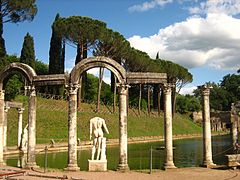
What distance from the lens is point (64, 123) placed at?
4253 centimetres

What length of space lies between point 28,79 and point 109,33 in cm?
3021

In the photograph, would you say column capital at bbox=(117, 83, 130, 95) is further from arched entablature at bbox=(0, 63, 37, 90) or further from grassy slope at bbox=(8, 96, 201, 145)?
grassy slope at bbox=(8, 96, 201, 145)

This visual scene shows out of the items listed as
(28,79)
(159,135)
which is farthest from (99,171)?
(159,135)

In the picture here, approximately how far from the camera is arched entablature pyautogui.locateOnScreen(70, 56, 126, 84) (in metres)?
17.3

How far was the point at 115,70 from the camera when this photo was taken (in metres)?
17.5

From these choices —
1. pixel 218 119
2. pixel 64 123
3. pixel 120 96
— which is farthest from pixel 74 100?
pixel 218 119

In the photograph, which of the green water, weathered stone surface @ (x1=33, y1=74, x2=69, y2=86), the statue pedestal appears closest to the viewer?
the statue pedestal

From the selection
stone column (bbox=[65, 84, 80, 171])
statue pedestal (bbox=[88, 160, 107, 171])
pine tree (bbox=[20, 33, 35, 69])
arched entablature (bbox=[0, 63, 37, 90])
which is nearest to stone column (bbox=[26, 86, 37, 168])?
arched entablature (bbox=[0, 63, 37, 90])

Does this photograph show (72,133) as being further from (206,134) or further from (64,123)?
(64,123)

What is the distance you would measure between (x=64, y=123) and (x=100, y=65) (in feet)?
86.6

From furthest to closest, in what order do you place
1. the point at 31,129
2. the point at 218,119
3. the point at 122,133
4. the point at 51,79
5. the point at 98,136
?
the point at 218,119 → the point at 31,129 → the point at 51,79 → the point at 98,136 → the point at 122,133

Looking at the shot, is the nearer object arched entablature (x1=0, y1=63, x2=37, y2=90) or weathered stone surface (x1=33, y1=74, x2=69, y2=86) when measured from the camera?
weathered stone surface (x1=33, y1=74, x2=69, y2=86)

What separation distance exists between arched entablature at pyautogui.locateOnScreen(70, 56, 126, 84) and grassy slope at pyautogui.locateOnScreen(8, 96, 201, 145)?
1791 cm

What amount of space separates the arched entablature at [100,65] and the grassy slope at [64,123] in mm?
17909
